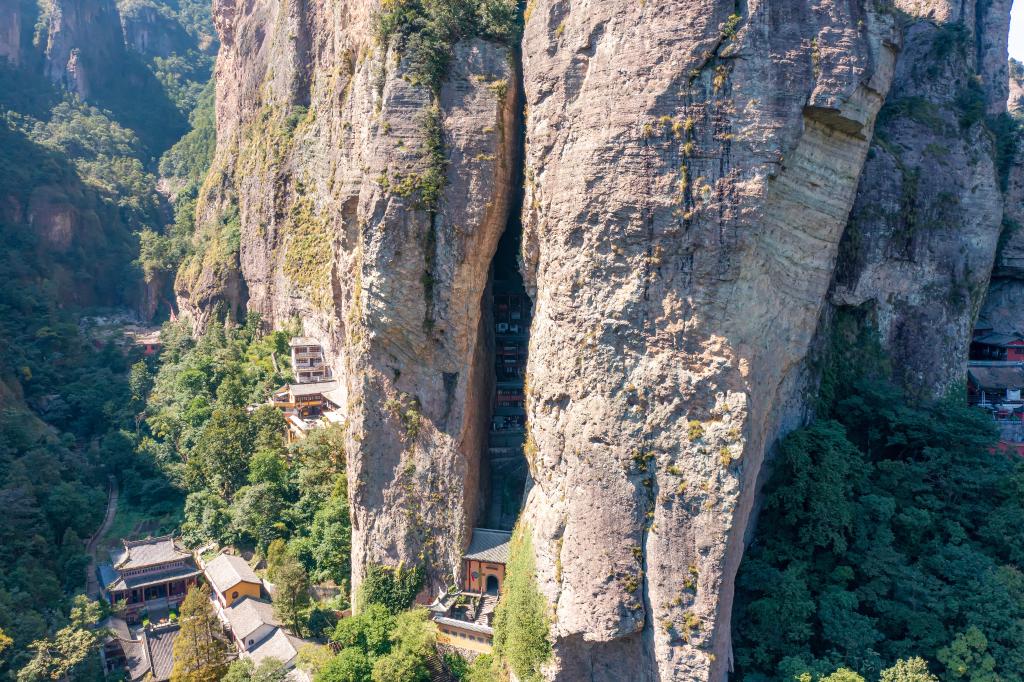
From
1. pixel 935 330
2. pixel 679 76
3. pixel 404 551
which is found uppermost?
pixel 679 76

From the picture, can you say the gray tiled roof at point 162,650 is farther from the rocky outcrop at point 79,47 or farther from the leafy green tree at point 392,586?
the rocky outcrop at point 79,47

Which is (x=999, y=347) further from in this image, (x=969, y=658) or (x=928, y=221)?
(x=969, y=658)

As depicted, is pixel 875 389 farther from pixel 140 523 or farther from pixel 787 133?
pixel 140 523

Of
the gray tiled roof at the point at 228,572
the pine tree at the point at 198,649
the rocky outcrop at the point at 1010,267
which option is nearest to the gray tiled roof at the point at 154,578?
the gray tiled roof at the point at 228,572

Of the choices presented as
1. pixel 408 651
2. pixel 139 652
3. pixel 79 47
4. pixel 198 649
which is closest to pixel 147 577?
pixel 139 652

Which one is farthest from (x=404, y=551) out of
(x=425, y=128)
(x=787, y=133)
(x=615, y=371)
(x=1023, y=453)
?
(x=1023, y=453)

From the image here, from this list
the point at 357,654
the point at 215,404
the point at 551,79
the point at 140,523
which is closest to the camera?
the point at 551,79

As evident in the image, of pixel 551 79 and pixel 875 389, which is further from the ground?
pixel 551 79

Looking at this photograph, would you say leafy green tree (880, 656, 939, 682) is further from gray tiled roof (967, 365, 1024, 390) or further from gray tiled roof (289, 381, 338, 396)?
gray tiled roof (289, 381, 338, 396)
